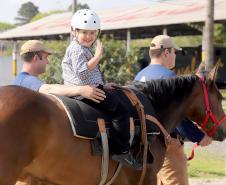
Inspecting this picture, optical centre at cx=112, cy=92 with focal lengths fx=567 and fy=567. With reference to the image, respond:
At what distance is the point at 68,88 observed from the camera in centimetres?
495

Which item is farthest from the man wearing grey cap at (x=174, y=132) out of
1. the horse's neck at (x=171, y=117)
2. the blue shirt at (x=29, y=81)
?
the blue shirt at (x=29, y=81)

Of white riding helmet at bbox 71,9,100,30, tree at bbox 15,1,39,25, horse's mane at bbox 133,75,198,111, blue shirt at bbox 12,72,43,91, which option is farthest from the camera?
tree at bbox 15,1,39,25

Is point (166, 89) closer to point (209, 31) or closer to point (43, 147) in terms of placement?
point (43, 147)

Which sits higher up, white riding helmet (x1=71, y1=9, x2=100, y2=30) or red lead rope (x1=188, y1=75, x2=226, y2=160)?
white riding helmet (x1=71, y1=9, x2=100, y2=30)

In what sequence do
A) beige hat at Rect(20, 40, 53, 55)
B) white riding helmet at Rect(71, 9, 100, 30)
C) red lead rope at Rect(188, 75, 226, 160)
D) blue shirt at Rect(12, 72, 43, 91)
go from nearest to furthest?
white riding helmet at Rect(71, 9, 100, 30) < blue shirt at Rect(12, 72, 43, 91) < beige hat at Rect(20, 40, 53, 55) < red lead rope at Rect(188, 75, 226, 160)

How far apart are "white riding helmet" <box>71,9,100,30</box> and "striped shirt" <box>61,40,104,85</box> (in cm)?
16

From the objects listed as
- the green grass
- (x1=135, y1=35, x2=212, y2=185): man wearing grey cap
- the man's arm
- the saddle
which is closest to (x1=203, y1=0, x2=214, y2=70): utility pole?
the green grass

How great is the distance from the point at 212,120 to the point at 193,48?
27472mm

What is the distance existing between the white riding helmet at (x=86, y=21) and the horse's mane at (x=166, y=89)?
2.88 ft

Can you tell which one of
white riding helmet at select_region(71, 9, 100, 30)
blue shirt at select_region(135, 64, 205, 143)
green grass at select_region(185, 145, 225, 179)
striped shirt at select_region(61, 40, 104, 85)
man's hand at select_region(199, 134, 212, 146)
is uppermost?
white riding helmet at select_region(71, 9, 100, 30)

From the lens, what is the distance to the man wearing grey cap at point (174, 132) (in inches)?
250

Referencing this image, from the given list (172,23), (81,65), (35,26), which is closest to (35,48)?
(81,65)

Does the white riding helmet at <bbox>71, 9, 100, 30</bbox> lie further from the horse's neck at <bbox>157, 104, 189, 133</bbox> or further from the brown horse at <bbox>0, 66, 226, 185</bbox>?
the horse's neck at <bbox>157, 104, 189, 133</bbox>

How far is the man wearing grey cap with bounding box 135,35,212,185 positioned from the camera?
636cm
